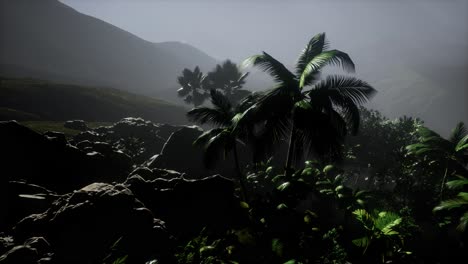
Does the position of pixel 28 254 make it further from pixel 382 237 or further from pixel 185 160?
pixel 185 160

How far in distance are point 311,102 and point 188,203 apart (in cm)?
679

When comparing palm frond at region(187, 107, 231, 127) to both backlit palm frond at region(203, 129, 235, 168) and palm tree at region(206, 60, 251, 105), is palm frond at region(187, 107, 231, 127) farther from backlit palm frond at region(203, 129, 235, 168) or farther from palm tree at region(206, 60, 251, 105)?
palm tree at region(206, 60, 251, 105)

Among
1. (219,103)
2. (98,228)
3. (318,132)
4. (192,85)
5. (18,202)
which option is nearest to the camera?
(98,228)

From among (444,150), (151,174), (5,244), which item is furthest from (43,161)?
(444,150)

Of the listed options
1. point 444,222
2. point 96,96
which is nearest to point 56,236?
point 444,222

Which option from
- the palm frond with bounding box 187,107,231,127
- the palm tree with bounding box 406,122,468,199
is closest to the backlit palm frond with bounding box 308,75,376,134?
the palm frond with bounding box 187,107,231,127

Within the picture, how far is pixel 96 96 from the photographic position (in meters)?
63.1

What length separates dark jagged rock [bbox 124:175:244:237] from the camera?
1242cm

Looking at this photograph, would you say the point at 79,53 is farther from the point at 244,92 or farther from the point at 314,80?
the point at 314,80

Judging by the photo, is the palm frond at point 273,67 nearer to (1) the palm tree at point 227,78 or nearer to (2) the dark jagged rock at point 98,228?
(2) the dark jagged rock at point 98,228

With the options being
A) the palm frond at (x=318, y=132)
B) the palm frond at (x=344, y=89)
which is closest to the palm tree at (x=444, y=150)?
the palm frond at (x=344, y=89)

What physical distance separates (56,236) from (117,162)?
33.5 feet

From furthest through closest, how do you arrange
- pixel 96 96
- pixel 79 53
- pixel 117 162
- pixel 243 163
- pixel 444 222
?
pixel 79 53 → pixel 96 96 → pixel 243 163 → pixel 117 162 → pixel 444 222

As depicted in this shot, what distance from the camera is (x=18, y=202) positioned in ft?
37.3
